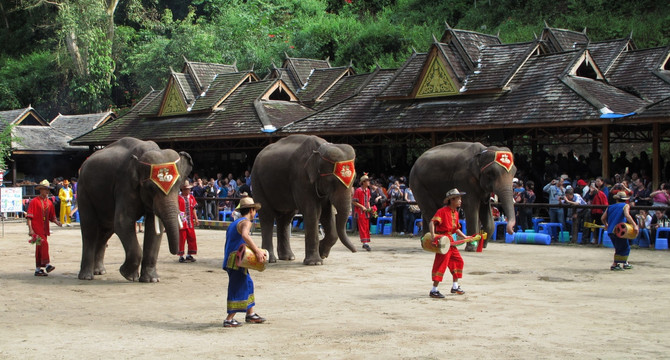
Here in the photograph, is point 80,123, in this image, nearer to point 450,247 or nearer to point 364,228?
point 364,228

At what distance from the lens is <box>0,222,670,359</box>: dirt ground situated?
29.1ft

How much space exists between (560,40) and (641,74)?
4873mm

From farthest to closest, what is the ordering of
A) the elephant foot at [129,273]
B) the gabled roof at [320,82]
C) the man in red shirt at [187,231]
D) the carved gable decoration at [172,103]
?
the carved gable decoration at [172,103] < the gabled roof at [320,82] < the man in red shirt at [187,231] < the elephant foot at [129,273]

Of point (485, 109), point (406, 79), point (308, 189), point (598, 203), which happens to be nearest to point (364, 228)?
point (308, 189)

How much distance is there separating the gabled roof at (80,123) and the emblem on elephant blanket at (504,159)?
3343 centimetres

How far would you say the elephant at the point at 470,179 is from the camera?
58.2ft

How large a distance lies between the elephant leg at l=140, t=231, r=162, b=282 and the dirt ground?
281mm

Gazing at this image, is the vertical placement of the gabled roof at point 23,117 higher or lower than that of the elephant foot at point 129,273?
higher

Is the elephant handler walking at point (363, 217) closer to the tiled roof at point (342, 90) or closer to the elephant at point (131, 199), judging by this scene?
the elephant at point (131, 199)

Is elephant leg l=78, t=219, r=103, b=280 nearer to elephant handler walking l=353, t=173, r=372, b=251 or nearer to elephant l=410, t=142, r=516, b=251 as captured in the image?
elephant handler walking l=353, t=173, r=372, b=251

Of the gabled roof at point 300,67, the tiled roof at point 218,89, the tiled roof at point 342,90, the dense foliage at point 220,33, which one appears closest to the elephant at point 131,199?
the tiled roof at point 342,90

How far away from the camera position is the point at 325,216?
16875 millimetres

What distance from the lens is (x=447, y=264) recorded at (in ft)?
40.5

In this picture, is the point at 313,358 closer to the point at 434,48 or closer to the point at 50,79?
the point at 434,48
